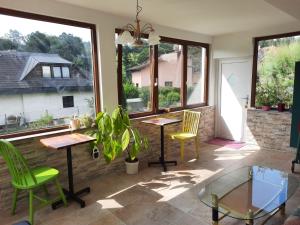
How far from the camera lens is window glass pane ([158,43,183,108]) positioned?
433cm

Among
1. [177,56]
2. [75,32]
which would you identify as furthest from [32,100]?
[177,56]

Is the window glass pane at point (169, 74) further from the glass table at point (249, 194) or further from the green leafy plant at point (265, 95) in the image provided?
the glass table at point (249, 194)

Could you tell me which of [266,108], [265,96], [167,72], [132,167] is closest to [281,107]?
[266,108]

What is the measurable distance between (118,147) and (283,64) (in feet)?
11.3

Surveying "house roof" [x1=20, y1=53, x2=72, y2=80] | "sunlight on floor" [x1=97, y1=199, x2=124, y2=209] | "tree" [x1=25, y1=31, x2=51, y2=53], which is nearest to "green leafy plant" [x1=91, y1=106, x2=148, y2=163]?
"sunlight on floor" [x1=97, y1=199, x2=124, y2=209]

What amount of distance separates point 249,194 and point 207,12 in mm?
Result: 2474

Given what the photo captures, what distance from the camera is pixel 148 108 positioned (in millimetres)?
4172

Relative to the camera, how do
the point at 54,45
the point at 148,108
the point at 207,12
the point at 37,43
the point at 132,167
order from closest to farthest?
1. the point at 37,43
2. the point at 54,45
3. the point at 207,12
4. the point at 132,167
5. the point at 148,108

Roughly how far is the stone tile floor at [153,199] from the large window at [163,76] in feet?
3.80

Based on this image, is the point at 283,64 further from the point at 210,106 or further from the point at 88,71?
the point at 88,71

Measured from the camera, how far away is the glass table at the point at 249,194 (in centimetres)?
198

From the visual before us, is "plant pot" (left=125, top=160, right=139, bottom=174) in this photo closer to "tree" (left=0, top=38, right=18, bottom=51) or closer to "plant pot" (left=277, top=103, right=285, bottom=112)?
"tree" (left=0, top=38, right=18, bottom=51)

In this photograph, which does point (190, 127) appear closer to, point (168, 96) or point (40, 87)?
point (168, 96)

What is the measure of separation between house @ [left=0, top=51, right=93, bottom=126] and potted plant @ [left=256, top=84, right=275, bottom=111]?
10.9 ft
